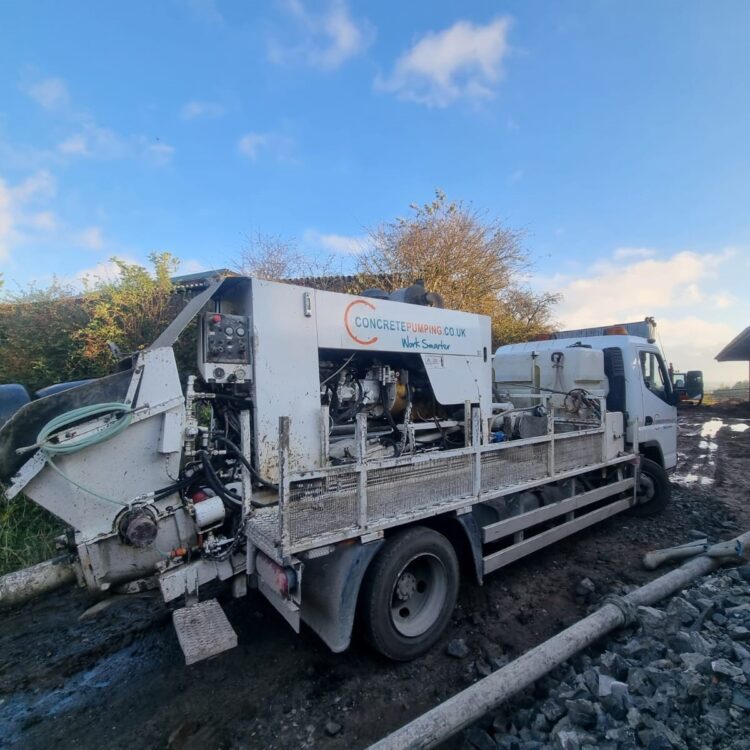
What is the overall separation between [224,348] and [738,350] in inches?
1060

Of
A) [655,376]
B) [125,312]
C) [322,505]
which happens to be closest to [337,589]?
[322,505]

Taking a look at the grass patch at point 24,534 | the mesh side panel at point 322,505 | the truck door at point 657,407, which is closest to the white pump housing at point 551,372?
the truck door at point 657,407

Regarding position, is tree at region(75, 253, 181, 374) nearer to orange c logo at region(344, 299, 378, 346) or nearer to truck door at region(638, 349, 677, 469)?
orange c logo at region(344, 299, 378, 346)

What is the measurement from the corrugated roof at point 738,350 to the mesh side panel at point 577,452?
68.2 ft

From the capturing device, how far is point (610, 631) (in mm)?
2846

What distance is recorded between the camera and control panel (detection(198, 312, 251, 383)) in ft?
10.2

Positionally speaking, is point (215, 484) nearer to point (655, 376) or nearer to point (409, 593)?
point (409, 593)

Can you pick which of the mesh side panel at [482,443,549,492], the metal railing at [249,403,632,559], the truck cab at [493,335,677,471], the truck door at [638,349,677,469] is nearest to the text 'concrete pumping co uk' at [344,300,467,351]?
the metal railing at [249,403,632,559]

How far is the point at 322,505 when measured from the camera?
100 inches

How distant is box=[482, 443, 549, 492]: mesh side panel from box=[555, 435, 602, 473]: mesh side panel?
304 mm

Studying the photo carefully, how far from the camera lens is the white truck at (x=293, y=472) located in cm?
260

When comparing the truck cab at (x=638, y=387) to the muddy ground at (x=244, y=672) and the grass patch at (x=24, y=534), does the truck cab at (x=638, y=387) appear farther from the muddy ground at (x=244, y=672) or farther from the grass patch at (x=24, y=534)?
the grass patch at (x=24, y=534)

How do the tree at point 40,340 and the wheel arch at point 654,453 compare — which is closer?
the wheel arch at point 654,453

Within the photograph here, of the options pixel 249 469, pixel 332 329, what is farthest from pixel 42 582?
pixel 332 329
